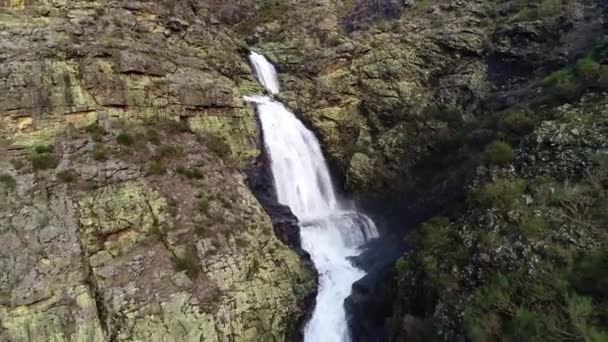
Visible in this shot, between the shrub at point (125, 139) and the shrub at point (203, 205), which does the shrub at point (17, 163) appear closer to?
the shrub at point (125, 139)

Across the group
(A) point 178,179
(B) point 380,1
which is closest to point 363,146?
(A) point 178,179

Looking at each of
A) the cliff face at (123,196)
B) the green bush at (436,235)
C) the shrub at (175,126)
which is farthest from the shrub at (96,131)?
the green bush at (436,235)

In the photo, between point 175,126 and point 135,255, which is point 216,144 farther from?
point 135,255

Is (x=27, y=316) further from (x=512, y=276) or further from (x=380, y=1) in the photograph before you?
(x=380, y=1)

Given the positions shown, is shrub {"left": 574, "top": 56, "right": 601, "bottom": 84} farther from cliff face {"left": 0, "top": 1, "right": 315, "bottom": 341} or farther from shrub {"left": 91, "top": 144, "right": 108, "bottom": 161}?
shrub {"left": 91, "top": 144, "right": 108, "bottom": 161}

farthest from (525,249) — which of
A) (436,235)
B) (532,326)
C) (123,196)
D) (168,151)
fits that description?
(168,151)

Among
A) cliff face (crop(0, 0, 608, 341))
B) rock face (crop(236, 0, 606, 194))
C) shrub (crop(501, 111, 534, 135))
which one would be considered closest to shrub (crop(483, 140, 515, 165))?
cliff face (crop(0, 0, 608, 341))
